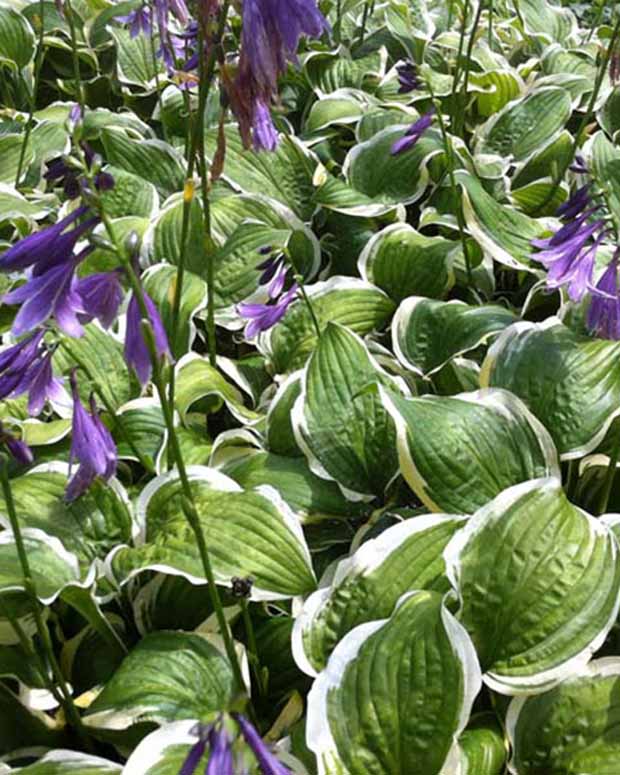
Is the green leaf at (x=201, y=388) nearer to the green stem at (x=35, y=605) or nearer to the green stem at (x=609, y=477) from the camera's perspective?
the green stem at (x=35, y=605)

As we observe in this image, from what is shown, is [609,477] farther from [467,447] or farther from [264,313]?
[264,313]

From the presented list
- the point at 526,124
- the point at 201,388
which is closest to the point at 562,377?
the point at 201,388

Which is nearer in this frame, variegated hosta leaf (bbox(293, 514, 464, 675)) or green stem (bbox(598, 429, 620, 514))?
variegated hosta leaf (bbox(293, 514, 464, 675))

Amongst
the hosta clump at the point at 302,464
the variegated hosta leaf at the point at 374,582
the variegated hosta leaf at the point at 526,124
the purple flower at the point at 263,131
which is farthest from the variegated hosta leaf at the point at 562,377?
the variegated hosta leaf at the point at 526,124

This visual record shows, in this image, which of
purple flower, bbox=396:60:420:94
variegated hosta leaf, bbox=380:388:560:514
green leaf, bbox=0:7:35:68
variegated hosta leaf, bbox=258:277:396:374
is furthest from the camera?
green leaf, bbox=0:7:35:68

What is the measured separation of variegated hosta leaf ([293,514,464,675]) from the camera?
140cm

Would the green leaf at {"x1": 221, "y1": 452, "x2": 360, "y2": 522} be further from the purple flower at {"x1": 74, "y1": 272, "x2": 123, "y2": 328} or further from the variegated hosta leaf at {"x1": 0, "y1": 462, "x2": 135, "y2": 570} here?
the purple flower at {"x1": 74, "y1": 272, "x2": 123, "y2": 328}

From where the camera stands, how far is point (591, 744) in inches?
51.4

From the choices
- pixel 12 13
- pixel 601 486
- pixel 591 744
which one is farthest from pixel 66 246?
pixel 12 13

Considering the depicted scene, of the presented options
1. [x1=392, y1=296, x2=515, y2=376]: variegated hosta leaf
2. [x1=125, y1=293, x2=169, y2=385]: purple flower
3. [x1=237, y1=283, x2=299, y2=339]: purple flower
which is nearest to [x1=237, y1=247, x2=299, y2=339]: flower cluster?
[x1=237, y1=283, x2=299, y2=339]: purple flower

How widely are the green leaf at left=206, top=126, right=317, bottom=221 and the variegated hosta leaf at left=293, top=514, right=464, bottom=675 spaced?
148 cm

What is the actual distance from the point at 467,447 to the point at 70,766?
81 centimetres

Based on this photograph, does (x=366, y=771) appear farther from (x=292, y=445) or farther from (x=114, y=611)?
(x=292, y=445)

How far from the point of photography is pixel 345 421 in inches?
69.2
